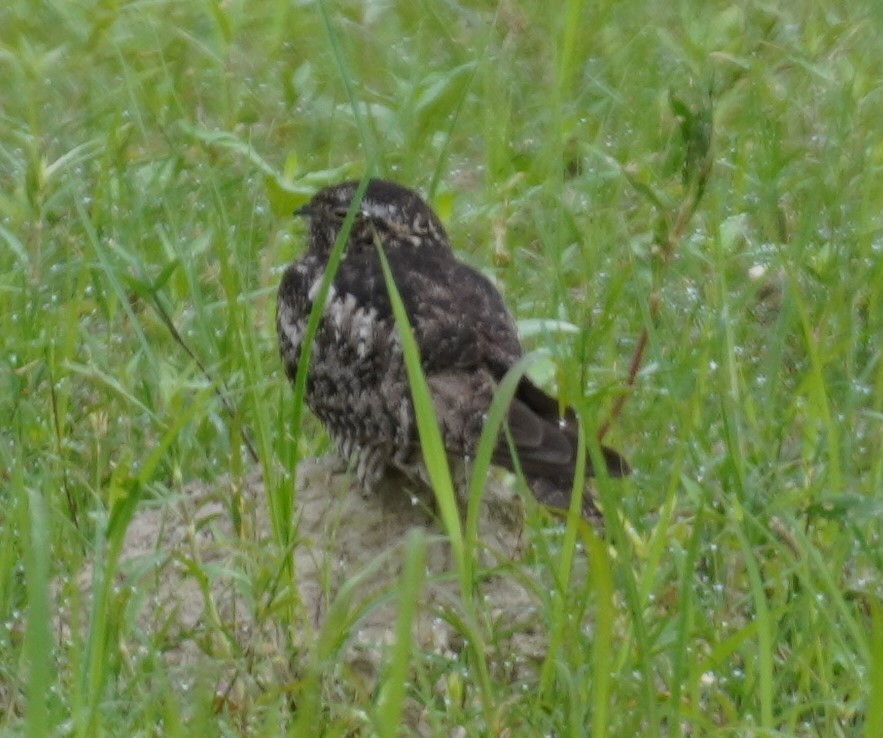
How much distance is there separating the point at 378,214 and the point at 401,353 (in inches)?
18.3

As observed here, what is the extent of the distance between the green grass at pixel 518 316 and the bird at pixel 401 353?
12 centimetres

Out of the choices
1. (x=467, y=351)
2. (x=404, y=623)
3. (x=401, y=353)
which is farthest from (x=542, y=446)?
(x=404, y=623)

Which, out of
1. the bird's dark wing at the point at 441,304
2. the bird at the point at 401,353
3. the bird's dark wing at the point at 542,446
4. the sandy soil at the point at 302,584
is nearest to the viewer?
the sandy soil at the point at 302,584

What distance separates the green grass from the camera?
3346 millimetres

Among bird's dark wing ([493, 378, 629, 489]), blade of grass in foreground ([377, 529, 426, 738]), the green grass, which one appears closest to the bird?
bird's dark wing ([493, 378, 629, 489])

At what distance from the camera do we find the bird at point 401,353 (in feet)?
14.2

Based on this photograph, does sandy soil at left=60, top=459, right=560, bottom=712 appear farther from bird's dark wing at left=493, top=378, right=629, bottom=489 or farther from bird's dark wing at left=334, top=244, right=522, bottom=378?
bird's dark wing at left=334, top=244, right=522, bottom=378

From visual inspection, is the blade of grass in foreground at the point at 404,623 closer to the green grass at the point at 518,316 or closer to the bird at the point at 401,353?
the green grass at the point at 518,316

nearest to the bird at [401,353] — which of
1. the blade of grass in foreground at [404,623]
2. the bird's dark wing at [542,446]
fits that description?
the bird's dark wing at [542,446]

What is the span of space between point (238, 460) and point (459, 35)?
5.11 m

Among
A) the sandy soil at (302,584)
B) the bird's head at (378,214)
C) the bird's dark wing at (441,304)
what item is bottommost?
the sandy soil at (302,584)

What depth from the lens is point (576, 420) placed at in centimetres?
439

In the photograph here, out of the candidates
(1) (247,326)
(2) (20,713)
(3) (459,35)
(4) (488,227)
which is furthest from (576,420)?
(3) (459,35)

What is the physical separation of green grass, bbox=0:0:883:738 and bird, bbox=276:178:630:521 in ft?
0.39
